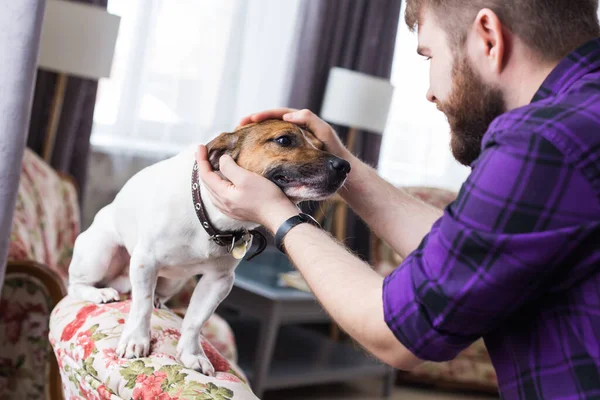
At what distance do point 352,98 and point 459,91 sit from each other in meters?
2.94

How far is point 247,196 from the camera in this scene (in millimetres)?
1062

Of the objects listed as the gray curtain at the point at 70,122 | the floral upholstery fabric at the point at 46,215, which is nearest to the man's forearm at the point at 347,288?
the floral upholstery fabric at the point at 46,215

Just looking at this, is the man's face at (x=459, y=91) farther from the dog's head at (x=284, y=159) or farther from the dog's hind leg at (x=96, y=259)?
the dog's hind leg at (x=96, y=259)

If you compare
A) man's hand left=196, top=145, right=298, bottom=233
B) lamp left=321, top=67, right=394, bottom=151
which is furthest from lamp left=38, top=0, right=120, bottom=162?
man's hand left=196, top=145, right=298, bottom=233

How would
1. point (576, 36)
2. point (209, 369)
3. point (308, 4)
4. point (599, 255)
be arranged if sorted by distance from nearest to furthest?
point (599, 255), point (576, 36), point (209, 369), point (308, 4)

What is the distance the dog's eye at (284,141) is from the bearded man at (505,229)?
21cm

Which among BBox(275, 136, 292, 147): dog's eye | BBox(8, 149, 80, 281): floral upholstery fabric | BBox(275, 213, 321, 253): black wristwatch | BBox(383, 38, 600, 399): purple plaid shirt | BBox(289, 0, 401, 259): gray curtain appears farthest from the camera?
BBox(289, 0, 401, 259): gray curtain

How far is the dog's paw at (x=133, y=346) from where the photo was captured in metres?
1.11

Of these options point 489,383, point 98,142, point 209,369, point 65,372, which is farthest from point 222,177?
point 489,383

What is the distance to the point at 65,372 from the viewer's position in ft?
3.94

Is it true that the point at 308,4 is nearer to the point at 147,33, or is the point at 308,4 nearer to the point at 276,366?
the point at 147,33

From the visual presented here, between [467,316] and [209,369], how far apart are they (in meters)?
0.52

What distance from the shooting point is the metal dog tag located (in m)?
1.13

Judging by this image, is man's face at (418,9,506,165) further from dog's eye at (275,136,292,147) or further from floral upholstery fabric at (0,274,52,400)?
floral upholstery fabric at (0,274,52,400)
